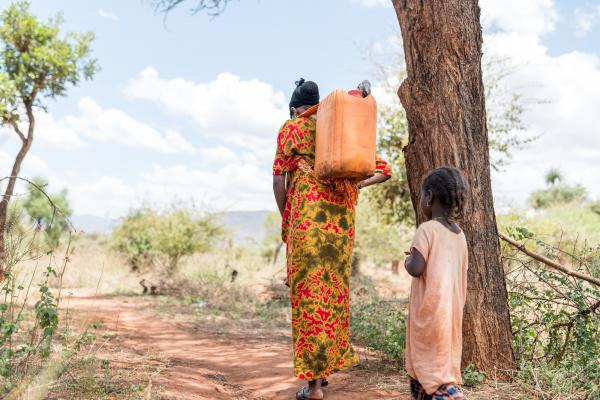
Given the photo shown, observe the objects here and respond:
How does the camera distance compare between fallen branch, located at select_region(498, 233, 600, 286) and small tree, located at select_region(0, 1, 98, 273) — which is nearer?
fallen branch, located at select_region(498, 233, 600, 286)

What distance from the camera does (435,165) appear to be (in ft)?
13.3

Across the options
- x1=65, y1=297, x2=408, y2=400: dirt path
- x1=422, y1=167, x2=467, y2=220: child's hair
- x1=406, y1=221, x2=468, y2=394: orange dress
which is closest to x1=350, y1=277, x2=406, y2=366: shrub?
x1=65, y1=297, x2=408, y2=400: dirt path

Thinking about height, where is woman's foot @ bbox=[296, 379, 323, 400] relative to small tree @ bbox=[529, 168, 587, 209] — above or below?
below

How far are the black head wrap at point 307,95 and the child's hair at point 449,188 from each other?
135cm

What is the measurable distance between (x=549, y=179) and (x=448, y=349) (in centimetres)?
3804

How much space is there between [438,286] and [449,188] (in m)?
0.50

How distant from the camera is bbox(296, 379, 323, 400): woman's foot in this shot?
149 inches

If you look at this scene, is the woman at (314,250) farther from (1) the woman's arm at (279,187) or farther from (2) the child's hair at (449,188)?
(2) the child's hair at (449,188)

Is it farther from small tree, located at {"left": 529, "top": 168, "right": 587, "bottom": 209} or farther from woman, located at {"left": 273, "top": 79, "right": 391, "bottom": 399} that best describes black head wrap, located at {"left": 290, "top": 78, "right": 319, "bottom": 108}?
small tree, located at {"left": 529, "top": 168, "right": 587, "bottom": 209}

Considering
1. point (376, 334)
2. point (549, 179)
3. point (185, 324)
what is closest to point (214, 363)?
point (376, 334)

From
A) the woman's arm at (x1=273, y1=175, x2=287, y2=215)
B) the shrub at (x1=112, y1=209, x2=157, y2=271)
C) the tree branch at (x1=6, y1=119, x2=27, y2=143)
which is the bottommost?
the woman's arm at (x1=273, y1=175, x2=287, y2=215)

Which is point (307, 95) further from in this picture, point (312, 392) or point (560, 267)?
point (560, 267)

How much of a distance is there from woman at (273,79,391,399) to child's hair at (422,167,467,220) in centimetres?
87

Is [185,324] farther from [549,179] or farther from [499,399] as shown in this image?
[549,179]
